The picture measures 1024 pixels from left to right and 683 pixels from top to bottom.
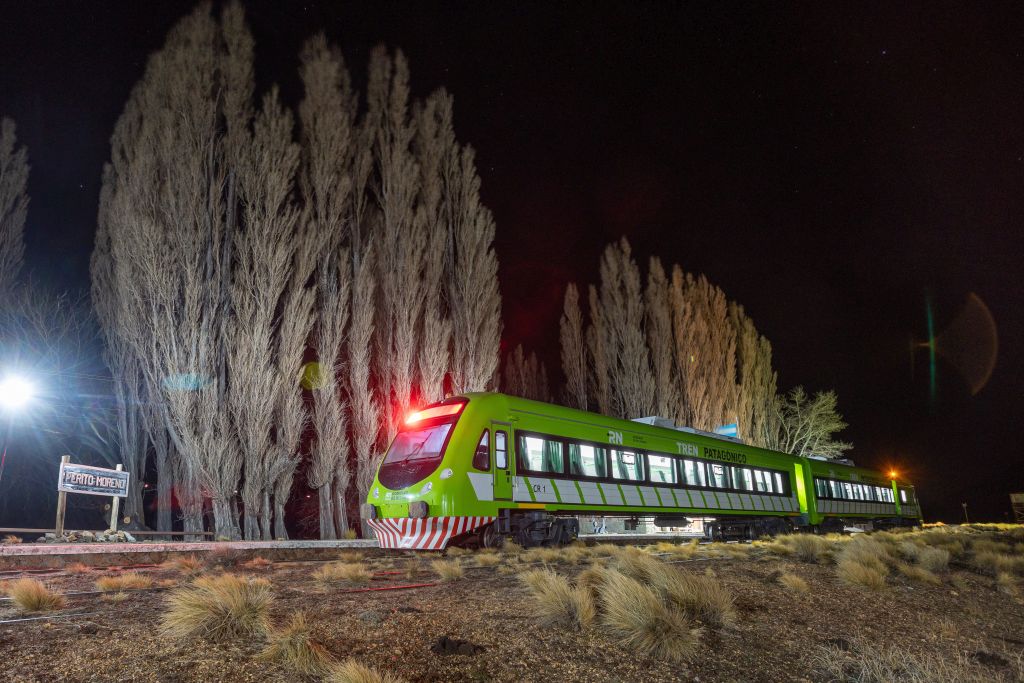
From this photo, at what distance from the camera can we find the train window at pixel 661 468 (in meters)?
13.4

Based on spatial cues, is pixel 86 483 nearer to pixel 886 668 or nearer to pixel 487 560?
pixel 487 560

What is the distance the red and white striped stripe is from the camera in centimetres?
941

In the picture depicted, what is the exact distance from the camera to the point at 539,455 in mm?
10992

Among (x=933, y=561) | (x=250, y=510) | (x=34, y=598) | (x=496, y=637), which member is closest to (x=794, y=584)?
(x=496, y=637)

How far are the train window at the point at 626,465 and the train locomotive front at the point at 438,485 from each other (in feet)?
10.5

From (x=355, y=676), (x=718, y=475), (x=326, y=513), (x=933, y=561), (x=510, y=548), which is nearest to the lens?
(x=355, y=676)

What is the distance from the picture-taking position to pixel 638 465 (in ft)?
42.8

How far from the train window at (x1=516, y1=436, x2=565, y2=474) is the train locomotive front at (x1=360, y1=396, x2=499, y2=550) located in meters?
0.59

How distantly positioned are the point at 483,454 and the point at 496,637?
6142 millimetres

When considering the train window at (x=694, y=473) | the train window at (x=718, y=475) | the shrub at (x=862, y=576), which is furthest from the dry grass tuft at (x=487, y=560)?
the train window at (x=718, y=475)

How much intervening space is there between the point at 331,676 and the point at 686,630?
222 centimetres

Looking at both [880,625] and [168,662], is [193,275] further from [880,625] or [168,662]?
[880,625]

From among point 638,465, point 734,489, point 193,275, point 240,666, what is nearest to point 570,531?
point 638,465

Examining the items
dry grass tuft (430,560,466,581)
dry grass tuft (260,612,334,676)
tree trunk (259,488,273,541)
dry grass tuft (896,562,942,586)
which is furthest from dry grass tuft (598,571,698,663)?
tree trunk (259,488,273,541)
